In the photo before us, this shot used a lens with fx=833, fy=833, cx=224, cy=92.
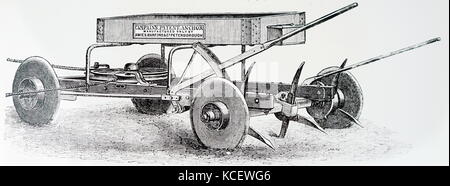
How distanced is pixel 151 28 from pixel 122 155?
1.17 m

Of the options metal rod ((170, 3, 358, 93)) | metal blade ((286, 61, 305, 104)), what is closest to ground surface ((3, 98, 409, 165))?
metal blade ((286, 61, 305, 104))

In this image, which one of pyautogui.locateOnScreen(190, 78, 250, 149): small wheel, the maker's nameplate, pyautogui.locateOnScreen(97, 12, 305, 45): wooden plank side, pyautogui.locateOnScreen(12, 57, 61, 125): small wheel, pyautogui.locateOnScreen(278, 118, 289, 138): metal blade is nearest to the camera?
pyautogui.locateOnScreen(190, 78, 250, 149): small wheel

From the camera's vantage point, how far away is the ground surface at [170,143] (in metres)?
6.77

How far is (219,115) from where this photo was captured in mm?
6719

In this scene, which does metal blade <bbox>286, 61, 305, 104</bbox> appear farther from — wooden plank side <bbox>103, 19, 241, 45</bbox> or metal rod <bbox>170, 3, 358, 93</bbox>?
wooden plank side <bbox>103, 19, 241, 45</bbox>

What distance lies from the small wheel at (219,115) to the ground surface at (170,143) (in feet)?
0.43

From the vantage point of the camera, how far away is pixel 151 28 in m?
7.30

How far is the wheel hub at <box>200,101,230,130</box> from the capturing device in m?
6.68

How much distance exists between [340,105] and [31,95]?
2.85 meters

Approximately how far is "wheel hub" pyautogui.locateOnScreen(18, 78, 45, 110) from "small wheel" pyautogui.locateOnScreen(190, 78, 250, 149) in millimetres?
1549

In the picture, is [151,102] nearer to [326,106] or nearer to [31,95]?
[31,95]

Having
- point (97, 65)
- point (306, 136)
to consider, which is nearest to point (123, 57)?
point (97, 65)
